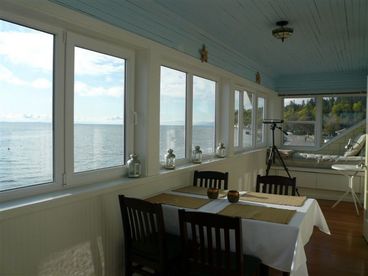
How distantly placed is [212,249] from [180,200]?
743 mm

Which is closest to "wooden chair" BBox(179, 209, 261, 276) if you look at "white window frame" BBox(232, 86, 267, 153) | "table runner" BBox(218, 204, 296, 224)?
"table runner" BBox(218, 204, 296, 224)

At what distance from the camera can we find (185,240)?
2.07 metres

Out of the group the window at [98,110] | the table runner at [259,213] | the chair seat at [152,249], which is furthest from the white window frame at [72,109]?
the table runner at [259,213]

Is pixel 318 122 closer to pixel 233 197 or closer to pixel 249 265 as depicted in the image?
pixel 233 197

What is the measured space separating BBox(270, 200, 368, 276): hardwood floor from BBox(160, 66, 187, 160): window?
1639 millimetres

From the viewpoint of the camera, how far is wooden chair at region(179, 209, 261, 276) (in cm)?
188

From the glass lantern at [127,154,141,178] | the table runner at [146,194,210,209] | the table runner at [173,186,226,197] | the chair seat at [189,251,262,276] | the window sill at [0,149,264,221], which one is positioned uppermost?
the glass lantern at [127,154,141,178]

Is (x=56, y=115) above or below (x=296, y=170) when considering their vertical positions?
above

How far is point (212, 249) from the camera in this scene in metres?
2.03

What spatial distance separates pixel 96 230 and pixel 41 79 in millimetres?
1114

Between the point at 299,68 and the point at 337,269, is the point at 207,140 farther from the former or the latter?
the point at 299,68

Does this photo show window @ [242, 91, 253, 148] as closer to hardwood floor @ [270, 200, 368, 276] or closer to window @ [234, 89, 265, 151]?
window @ [234, 89, 265, 151]

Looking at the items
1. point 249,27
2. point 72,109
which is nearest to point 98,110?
point 72,109

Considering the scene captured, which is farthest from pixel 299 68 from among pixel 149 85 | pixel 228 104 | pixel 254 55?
pixel 149 85
